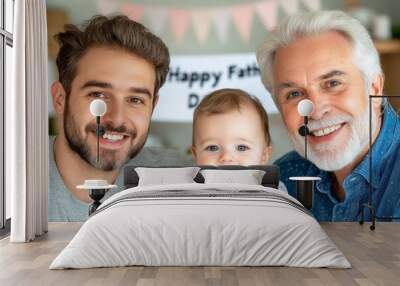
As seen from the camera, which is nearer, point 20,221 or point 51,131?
point 20,221

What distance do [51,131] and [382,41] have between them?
416 cm

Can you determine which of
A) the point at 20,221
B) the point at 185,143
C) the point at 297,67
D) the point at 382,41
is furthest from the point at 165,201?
the point at 382,41

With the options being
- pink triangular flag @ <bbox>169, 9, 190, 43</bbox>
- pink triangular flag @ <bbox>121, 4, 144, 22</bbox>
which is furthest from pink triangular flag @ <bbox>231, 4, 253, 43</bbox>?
pink triangular flag @ <bbox>121, 4, 144, 22</bbox>

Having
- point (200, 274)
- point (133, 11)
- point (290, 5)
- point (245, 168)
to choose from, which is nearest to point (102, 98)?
point (133, 11)

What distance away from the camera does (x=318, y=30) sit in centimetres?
777

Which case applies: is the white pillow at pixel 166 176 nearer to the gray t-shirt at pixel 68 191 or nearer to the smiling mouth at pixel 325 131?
the gray t-shirt at pixel 68 191

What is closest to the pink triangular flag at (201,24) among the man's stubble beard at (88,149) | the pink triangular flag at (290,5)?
the pink triangular flag at (290,5)

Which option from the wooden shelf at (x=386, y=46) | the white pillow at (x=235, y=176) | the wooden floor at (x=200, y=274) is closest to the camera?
the wooden floor at (x=200, y=274)

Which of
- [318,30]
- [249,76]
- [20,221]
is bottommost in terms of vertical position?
[20,221]

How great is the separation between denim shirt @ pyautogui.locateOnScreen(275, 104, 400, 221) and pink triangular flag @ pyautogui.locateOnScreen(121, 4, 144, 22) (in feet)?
8.12

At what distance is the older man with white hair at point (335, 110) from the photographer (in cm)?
768

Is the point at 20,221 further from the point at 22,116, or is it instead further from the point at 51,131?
the point at 51,131

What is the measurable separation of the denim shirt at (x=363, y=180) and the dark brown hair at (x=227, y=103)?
54 centimetres

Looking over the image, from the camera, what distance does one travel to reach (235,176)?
7008 millimetres
